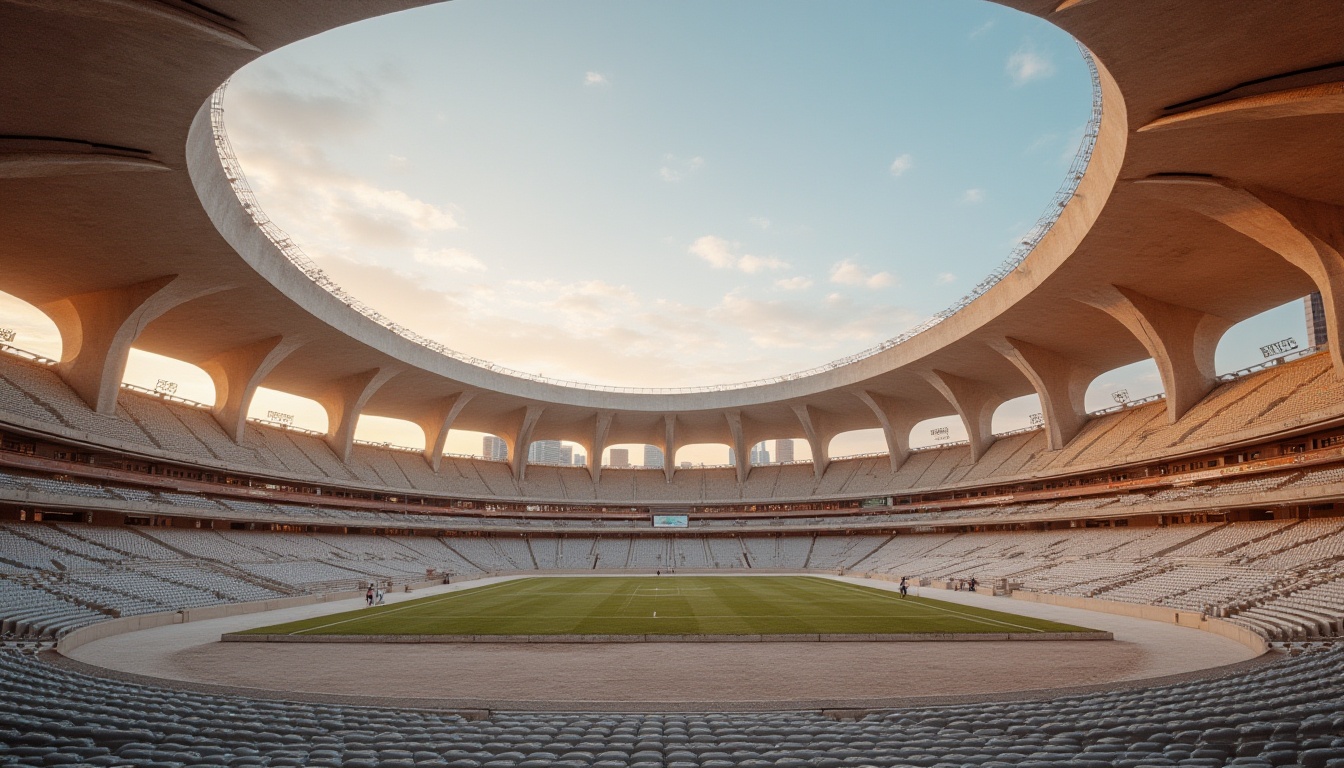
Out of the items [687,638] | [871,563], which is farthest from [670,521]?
[687,638]

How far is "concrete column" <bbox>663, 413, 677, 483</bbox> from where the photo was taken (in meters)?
75.5

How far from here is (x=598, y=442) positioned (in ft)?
255

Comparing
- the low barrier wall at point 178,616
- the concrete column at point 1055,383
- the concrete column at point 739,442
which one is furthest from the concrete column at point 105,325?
the concrete column at point 1055,383

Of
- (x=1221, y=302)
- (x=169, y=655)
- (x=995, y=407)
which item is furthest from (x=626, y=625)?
(x=995, y=407)

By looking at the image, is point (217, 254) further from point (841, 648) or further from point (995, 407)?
point (995, 407)

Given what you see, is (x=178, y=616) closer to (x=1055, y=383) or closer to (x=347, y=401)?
(x=347, y=401)

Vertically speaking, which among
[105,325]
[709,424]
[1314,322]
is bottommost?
[709,424]

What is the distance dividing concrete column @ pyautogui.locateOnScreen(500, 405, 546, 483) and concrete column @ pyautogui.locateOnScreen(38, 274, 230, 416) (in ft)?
113

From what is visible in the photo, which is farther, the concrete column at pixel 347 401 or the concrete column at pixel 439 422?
the concrete column at pixel 439 422

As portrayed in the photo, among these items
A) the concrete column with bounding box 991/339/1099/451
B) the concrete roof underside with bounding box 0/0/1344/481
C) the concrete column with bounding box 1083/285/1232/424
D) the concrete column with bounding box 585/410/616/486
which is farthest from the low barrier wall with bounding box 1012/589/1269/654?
the concrete column with bounding box 585/410/616/486

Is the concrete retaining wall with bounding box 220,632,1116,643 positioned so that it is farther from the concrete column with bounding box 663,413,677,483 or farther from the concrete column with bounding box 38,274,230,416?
the concrete column with bounding box 663,413,677,483

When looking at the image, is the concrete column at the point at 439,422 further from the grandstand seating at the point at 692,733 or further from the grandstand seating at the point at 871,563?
the grandstand seating at the point at 692,733

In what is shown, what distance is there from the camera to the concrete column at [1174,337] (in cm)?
3994

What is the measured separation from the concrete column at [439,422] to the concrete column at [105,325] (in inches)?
1060
